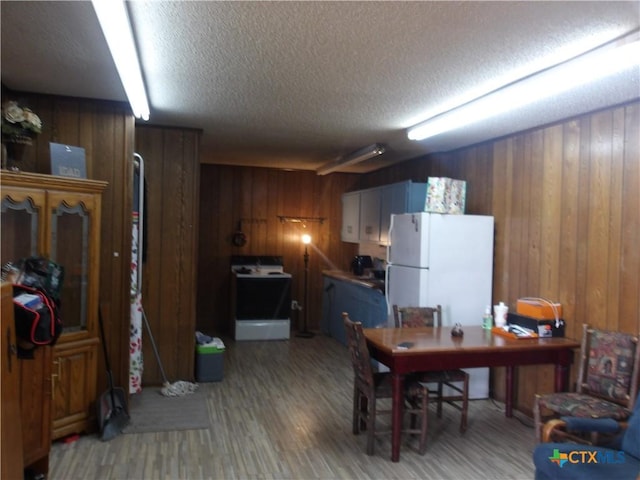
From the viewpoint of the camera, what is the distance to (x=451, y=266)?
4.37m

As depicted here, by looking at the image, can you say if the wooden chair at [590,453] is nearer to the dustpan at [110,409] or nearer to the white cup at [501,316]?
the white cup at [501,316]

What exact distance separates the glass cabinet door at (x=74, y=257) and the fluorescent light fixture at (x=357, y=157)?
9.71ft

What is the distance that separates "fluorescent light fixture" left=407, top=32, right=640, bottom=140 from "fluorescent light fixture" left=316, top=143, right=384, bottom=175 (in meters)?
1.08

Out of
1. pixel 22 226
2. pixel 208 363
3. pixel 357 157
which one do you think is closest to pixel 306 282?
pixel 357 157

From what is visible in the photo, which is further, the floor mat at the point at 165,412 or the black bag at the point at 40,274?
the floor mat at the point at 165,412

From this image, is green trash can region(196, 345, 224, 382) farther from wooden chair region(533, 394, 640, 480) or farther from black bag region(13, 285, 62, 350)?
wooden chair region(533, 394, 640, 480)

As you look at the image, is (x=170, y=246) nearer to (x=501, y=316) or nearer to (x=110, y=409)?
(x=110, y=409)

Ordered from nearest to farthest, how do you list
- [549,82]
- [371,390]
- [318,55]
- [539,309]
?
[318,55] → [549,82] → [371,390] → [539,309]

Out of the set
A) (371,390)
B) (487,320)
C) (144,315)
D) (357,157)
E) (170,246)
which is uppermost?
(357,157)

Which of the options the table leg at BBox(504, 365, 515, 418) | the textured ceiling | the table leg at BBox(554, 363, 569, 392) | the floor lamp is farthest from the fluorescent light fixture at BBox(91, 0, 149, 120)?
the floor lamp

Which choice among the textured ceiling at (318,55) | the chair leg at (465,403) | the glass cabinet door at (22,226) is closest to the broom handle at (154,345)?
the glass cabinet door at (22,226)

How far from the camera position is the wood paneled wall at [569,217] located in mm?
3291

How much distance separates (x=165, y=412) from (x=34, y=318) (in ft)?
6.03

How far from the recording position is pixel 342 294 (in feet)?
22.0
